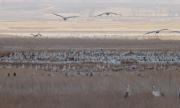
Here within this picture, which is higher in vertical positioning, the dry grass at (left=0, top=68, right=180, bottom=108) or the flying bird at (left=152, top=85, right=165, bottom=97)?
the flying bird at (left=152, top=85, right=165, bottom=97)

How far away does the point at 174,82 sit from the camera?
21406 millimetres

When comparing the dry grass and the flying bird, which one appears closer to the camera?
the dry grass

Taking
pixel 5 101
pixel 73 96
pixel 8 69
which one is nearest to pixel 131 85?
pixel 73 96

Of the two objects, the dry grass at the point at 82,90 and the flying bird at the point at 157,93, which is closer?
the dry grass at the point at 82,90

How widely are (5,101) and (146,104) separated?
3.44 meters

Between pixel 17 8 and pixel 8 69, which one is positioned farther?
pixel 17 8

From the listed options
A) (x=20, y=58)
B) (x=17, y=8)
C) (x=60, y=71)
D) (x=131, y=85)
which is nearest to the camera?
(x=131, y=85)

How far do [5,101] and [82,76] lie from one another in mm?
7314

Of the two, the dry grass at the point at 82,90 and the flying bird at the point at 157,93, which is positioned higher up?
the flying bird at the point at 157,93

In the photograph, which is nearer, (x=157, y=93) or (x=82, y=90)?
(x=157, y=93)

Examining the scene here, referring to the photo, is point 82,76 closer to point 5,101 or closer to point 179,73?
point 179,73

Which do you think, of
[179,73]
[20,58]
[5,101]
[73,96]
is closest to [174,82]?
[179,73]

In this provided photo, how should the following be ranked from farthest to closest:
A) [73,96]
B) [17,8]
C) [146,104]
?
[17,8] < [73,96] < [146,104]

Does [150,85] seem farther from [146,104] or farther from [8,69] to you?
[8,69]
